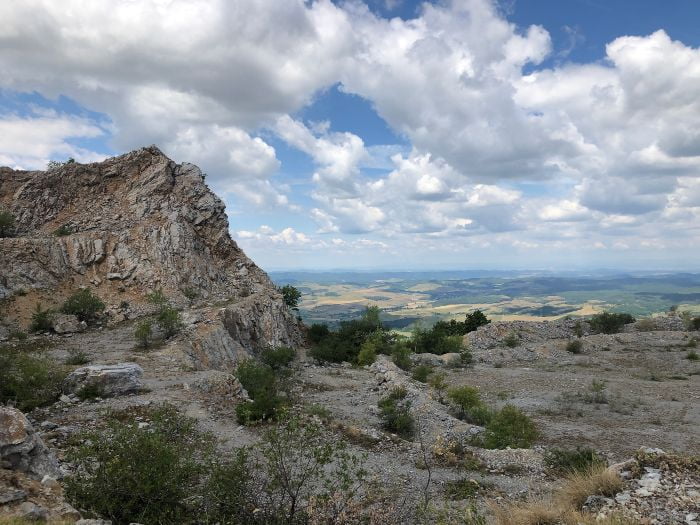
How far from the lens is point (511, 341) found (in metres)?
49.2

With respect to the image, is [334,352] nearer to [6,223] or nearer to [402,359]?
[402,359]

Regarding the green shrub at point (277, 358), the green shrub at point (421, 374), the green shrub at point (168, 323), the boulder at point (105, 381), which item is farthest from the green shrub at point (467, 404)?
the green shrub at point (168, 323)

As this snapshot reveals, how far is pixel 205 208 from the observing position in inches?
2072

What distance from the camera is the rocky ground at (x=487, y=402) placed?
39.0 ft

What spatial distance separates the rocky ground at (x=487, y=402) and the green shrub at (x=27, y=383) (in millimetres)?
679

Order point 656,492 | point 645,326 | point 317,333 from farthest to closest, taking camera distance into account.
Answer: point 645,326
point 317,333
point 656,492

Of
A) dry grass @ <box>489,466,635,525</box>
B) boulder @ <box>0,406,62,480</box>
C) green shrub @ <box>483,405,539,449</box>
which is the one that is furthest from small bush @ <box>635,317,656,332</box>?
boulder @ <box>0,406,62,480</box>

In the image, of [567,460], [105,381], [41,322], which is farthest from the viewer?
[41,322]

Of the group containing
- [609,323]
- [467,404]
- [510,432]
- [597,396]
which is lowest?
[597,396]

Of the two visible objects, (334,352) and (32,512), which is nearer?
(32,512)

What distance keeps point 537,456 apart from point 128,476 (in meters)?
13.2

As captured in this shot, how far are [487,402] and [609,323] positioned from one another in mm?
41974

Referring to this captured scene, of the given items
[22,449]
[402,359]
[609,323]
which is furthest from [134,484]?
[609,323]

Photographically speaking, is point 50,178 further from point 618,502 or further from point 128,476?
point 618,502
